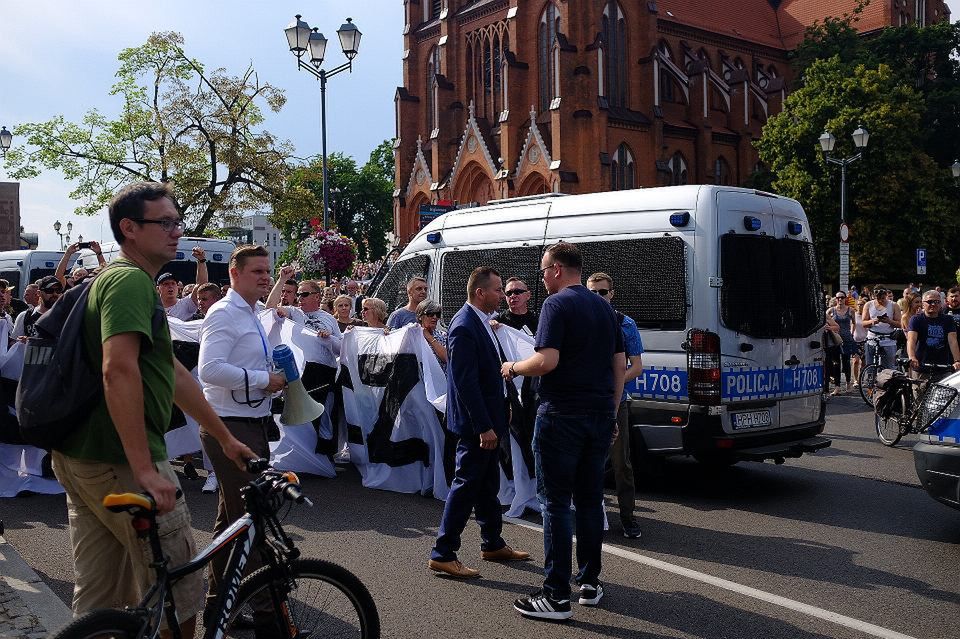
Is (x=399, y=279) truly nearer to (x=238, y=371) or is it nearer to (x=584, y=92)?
(x=238, y=371)

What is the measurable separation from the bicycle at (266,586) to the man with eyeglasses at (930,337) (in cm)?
978

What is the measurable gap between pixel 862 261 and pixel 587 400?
38.6 m

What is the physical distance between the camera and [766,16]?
61.0 metres

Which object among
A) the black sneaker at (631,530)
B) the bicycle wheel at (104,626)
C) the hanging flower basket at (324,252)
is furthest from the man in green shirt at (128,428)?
the hanging flower basket at (324,252)

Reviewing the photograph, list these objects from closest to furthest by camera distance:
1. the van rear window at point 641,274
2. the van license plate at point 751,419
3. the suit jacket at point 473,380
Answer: the suit jacket at point 473,380 → the van license plate at point 751,419 → the van rear window at point 641,274

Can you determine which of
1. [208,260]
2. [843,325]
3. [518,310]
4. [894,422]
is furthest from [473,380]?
[208,260]

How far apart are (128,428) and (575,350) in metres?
2.66

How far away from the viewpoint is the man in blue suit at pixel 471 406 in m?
5.45

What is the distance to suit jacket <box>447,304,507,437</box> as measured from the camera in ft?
17.8

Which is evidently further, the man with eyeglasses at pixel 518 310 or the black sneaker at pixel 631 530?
the man with eyeglasses at pixel 518 310

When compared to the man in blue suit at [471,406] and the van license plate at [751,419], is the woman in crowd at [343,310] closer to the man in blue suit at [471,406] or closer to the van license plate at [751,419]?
the van license plate at [751,419]

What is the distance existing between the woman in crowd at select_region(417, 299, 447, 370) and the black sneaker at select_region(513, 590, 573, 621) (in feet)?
11.8

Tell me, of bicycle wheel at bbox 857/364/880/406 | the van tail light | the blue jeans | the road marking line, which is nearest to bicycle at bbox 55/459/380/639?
the blue jeans

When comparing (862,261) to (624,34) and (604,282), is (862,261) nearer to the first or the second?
(624,34)
